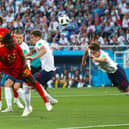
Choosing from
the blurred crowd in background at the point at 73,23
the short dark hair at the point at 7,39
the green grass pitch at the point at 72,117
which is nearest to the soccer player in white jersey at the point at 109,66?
the green grass pitch at the point at 72,117

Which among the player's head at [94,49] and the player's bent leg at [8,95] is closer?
the player's head at [94,49]

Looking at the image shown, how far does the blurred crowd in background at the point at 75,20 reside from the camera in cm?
2903

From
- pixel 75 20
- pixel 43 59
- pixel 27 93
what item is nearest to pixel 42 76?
pixel 43 59

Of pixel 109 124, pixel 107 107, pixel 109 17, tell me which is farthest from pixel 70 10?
pixel 109 124

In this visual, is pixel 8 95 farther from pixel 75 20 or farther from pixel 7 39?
pixel 75 20

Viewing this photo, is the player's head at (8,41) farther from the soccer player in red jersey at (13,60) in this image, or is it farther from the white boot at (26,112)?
the white boot at (26,112)

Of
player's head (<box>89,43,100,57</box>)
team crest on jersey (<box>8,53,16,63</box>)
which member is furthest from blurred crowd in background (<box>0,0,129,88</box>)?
team crest on jersey (<box>8,53,16,63</box>)

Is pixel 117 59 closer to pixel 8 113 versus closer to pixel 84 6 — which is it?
pixel 84 6

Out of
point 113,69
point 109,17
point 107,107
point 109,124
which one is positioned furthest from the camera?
point 109,17

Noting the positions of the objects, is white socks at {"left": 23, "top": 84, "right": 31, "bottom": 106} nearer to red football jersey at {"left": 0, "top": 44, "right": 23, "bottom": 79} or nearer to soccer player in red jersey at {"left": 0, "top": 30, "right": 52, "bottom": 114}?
soccer player in red jersey at {"left": 0, "top": 30, "right": 52, "bottom": 114}

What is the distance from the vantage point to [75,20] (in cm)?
3106

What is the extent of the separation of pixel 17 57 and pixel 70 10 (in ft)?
63.5

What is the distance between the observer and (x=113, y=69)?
13.3 metres

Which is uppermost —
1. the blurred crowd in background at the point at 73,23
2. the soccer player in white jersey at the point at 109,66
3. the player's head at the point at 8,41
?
the player's head at the point at 8,41
